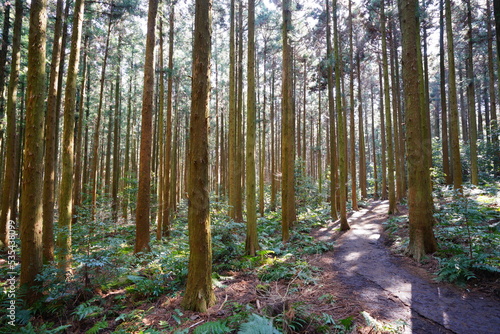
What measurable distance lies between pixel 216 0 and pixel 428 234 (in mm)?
14718

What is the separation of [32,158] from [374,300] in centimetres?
690

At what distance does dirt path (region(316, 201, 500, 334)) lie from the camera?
10.8ft

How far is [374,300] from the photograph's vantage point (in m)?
4.20

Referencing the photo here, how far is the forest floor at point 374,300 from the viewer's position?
335 centimetres

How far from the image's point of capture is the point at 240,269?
21.9 feet

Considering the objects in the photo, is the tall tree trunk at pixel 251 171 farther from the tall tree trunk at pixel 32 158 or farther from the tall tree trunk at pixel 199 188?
the tall tree trunk at pixel 32 158

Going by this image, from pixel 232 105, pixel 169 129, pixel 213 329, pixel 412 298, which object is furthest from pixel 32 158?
pixel 232 105

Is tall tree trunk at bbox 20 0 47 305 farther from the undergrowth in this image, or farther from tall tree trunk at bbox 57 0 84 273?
tall tree trunk at bbox 57 0 84 273

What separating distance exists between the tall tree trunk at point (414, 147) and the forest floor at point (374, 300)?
2.66 feet

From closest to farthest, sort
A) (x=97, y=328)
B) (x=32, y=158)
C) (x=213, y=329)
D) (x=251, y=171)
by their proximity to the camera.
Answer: (x=213, y=329) < (x=97, y=328) < (x=32, y=158) < (x=251, y=171)

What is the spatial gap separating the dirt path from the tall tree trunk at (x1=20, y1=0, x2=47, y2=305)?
20.5 feet

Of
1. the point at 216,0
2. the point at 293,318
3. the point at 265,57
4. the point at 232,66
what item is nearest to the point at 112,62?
the point at 216,0

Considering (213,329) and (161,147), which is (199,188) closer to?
(213,329)

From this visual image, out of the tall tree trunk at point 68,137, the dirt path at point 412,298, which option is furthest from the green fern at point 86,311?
the dirt path at point 412,298
